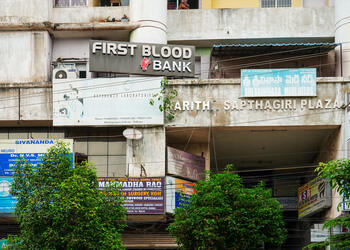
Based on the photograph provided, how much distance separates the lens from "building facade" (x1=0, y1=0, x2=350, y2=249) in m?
31.2

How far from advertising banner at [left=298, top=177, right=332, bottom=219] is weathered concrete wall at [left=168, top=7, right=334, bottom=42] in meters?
7.60

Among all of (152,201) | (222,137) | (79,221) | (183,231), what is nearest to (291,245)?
(222,137)

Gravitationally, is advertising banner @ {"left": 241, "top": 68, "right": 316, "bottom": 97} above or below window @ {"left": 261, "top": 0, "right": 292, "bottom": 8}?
below

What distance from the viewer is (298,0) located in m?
36.0

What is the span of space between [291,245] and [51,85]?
57.0ft

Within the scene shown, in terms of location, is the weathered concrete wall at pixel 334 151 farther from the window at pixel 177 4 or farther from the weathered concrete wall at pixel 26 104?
the weathered concrete wall at pixel 26 104

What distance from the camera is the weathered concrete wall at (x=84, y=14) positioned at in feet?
113

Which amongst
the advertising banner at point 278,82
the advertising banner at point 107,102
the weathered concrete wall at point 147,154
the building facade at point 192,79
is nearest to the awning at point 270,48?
the building facade at point 192,79

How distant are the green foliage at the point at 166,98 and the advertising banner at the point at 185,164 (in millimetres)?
1616

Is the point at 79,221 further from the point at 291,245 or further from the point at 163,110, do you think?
the point at 291,245

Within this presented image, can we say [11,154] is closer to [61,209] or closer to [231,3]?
[61,209]

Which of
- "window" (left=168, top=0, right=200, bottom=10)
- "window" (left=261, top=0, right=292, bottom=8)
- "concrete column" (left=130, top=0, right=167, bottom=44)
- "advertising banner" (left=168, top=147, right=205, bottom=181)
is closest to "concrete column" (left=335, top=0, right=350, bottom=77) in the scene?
"window" (left=261, top=0, right=292, bottom=8)

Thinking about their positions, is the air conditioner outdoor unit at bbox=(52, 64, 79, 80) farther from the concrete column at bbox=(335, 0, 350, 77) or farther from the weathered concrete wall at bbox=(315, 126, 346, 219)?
the concrete column at bbox=(335, 0, 350, 77)

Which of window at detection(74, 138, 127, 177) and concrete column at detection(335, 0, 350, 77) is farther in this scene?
concrete column at detection(335, 0, 350, 77)
